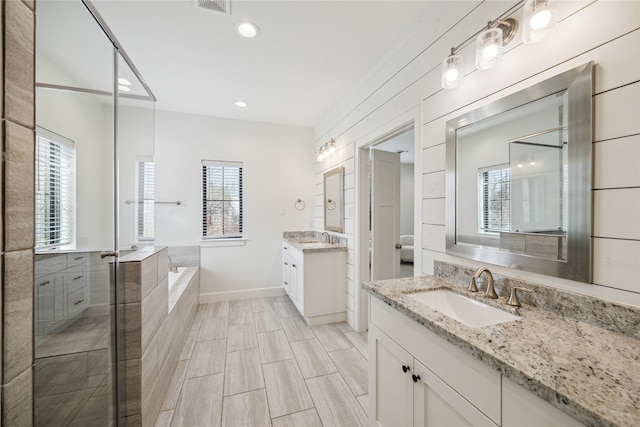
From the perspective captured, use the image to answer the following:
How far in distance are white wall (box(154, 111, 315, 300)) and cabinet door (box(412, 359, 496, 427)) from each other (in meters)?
3.03

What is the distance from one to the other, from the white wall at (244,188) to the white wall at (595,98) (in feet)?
7.64

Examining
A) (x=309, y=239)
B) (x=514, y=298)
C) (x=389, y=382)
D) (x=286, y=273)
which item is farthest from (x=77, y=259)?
(x=309, y=239)

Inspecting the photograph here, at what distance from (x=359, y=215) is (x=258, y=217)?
5.91 ft

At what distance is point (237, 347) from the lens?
2.39 metres

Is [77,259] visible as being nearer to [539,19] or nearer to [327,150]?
[539,19]

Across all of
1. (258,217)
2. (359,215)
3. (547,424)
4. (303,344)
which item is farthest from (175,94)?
(547,424)

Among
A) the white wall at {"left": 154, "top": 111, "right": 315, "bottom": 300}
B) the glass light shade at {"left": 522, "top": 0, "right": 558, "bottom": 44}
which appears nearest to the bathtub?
the white wall at {"left": 154, "top": 111, "right": 315, "bottom": 300}

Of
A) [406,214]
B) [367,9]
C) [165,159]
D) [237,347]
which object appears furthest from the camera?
[406,214]

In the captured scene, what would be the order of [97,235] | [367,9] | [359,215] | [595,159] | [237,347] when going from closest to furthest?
[595,159], [97,235], [367,9], [237,347], [359,215]

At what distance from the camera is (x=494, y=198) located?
4.26 ft

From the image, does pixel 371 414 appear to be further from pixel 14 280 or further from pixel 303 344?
pixel 14 280

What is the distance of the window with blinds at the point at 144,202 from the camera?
1.90m

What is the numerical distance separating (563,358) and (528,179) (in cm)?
79

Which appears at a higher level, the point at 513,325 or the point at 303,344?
the point at 513,325
